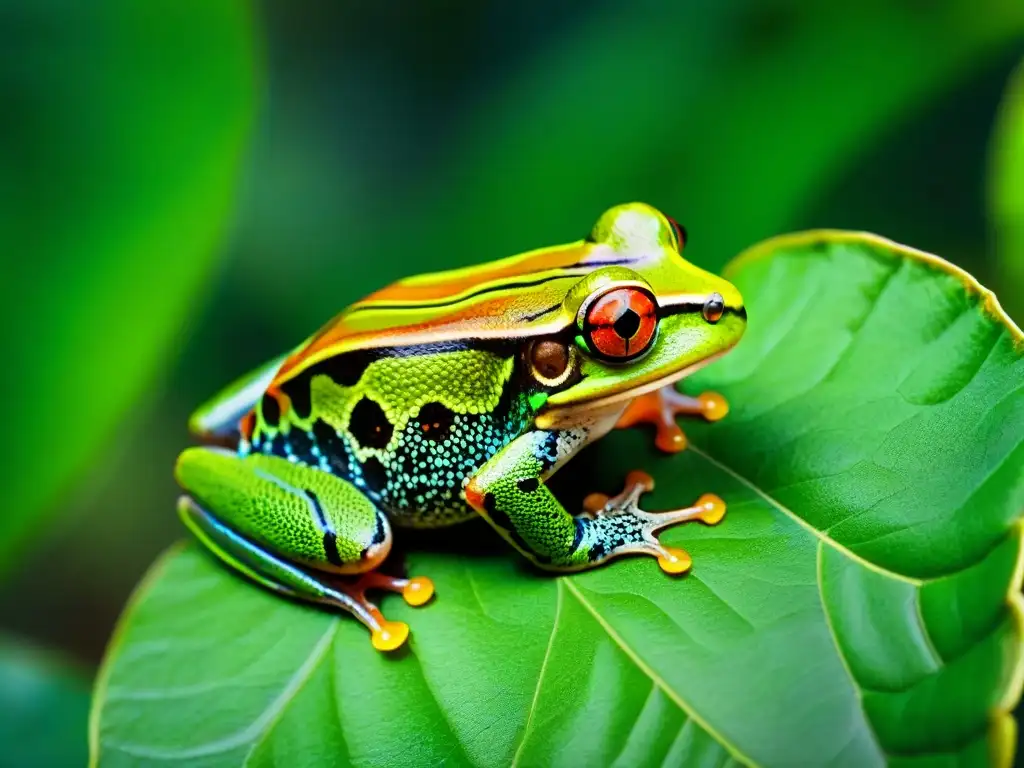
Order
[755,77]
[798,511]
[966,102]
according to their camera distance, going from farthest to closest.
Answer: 1. [755,77]
2. [966,102]
3. [798,511]

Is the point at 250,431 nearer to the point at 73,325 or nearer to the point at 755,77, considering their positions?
the point at 73,325

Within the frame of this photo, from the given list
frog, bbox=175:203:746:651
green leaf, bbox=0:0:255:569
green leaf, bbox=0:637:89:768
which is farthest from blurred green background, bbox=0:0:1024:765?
frog, bbox=175:203:746:651

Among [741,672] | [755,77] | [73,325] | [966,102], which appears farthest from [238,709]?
[966,102]

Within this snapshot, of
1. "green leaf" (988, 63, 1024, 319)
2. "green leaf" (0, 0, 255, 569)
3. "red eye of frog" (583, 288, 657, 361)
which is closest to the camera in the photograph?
"red eye of frog" (583, 288, 657, 361)

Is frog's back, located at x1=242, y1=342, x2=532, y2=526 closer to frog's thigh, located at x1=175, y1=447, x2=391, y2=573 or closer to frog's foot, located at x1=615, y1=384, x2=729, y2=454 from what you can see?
frog's thigh, located at x1=175, y1=447, x2=391, y2=573

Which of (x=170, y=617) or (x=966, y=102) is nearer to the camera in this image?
(x=170, y=617)

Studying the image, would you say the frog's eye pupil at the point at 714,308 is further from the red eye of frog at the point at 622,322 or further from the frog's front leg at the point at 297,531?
the frog's front leg at the point at 297,531
